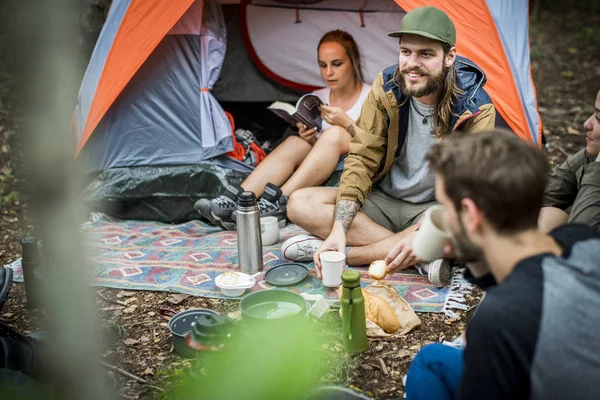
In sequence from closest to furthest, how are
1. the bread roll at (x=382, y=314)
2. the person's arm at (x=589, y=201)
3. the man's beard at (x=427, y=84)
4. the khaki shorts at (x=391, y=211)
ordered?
1. the person's arm at (x=589, y=201)
2. the bread roll at (x=382, y=314)
3. the man's beard at (x=427, y=84)
4. the khaki shorts at (x=391, y=211)

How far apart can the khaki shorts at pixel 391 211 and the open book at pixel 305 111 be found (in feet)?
2.42

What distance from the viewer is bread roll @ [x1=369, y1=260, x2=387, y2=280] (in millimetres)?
2404

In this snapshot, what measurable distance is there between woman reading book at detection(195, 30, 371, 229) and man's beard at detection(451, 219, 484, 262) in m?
2.09

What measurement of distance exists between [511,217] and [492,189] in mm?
69

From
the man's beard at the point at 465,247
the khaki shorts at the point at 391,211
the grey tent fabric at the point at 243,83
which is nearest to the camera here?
the man's beard at the point at 465,247

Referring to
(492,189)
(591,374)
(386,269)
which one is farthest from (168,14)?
(591,374)

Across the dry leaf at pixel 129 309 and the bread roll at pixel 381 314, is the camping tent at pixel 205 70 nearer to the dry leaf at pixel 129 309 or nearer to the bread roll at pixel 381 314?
the dry leaf at pixel 129 309

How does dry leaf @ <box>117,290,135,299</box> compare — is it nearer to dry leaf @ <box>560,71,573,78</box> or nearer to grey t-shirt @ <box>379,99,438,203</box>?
grey t-shirt @ <box>379,99,438,203</box>

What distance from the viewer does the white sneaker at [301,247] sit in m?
2.87

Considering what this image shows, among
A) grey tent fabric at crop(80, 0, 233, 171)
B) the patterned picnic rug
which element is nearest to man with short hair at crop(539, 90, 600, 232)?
the patterned picnic rug

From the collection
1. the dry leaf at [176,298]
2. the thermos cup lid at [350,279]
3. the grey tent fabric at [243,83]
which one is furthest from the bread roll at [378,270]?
the grey tent fabric at [243,83]

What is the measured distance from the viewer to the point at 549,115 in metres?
5.28

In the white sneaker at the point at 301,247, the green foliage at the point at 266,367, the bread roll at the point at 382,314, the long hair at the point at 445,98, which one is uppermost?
the long hair at the point at 445,98

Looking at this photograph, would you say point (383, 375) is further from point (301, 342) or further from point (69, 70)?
point (69, 70)
